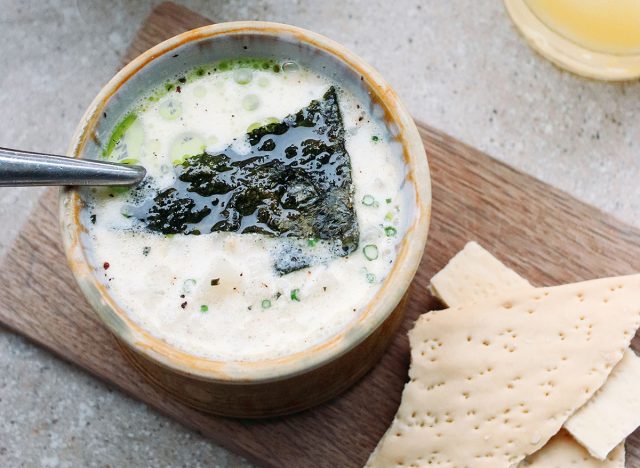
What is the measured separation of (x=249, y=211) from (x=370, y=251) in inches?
7.9

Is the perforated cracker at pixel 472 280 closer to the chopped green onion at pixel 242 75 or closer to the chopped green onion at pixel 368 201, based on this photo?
the chopped green onion at pixel 368 201

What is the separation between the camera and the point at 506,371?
5.19 feet

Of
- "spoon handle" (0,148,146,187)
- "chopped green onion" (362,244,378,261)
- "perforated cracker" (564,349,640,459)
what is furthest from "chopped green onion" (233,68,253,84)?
"perforated cracker" (564,349,640,459)

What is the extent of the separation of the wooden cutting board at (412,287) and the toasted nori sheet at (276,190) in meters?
0.28

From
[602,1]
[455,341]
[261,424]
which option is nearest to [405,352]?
[455,341]

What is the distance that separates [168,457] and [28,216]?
52 centimetres

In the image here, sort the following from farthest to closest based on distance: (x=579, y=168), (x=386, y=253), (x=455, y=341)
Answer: (x=579, y=168) < (x=455, y=341) < (x=386, y=253)

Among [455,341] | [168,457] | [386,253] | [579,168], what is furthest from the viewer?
[579,168]

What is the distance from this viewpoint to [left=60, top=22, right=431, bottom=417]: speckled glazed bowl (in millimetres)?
1394

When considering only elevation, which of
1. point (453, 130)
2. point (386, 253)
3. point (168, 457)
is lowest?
point (168, 457)

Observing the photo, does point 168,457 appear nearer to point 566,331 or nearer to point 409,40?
point 566,331

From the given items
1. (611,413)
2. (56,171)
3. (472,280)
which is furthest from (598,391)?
(56,171)

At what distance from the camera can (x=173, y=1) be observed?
1947mm

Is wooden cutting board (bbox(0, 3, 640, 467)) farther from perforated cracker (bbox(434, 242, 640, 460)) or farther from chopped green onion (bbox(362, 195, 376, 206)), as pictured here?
chopped green onion (bbox(362, 195, 376, 206))
